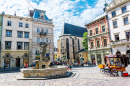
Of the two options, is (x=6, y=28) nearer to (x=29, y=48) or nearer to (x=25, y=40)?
(x=25, y=40)

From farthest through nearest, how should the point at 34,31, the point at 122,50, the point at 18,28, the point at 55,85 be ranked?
the point at 34,31, the point at 18,28, the point at 122,50, the point at 55,85

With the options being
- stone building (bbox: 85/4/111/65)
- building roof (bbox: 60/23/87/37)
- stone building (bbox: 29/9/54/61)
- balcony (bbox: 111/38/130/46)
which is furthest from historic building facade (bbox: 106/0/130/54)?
building roof (bbox: 60/23/87/37)

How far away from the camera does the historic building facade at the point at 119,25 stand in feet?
83.2

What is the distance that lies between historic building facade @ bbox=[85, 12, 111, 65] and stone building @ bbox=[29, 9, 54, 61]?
522 inches

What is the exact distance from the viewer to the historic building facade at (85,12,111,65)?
30.3 meters

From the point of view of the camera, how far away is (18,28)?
3150 centimetres

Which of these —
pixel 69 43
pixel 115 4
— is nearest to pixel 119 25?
pixel 115 4

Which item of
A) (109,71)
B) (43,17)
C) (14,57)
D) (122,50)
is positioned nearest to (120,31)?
(122,50)

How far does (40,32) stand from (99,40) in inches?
736

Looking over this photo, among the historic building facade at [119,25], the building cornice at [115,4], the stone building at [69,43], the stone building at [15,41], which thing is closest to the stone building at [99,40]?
the historic building facade at [119,25]

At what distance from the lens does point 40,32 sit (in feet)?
112

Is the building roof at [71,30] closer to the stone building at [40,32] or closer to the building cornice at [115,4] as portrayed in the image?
the stone building at [40,32]

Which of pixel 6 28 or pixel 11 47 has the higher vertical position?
pixel 6 28

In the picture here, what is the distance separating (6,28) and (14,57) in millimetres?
8464
